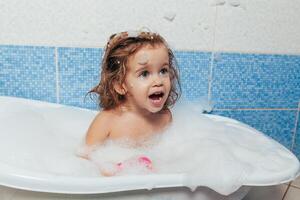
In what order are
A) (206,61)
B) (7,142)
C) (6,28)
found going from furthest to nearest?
(206,61), (6,28), (7,142)

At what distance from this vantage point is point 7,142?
96 centimetres

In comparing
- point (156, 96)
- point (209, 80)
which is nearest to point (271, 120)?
point (209, 80)

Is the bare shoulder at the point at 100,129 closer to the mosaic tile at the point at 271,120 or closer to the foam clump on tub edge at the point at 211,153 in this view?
the foam clump on tub edge at the point at 211,153

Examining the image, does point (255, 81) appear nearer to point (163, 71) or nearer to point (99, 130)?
point (163, 71)

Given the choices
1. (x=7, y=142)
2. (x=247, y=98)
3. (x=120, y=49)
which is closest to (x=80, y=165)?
(x=7, y=142)

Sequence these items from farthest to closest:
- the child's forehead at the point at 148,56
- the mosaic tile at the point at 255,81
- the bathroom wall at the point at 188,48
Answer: the mosaic tile at the point at 255,81 < the bathroom wall at the point at 188,48 < the child's forehead at the point at 148,56

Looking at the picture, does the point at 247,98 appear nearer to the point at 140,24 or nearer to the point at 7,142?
the point at 140,24

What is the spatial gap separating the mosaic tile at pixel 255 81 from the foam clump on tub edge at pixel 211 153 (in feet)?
0.54

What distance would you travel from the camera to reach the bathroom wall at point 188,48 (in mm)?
1185

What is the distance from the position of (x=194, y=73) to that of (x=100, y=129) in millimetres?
458

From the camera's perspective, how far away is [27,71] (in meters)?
1.21

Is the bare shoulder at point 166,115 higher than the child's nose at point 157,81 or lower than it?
lower

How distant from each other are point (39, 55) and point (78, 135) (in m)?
0.32

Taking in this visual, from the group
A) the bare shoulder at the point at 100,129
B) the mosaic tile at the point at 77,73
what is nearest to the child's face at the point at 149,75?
the bare shoulder at the point at 100,129
